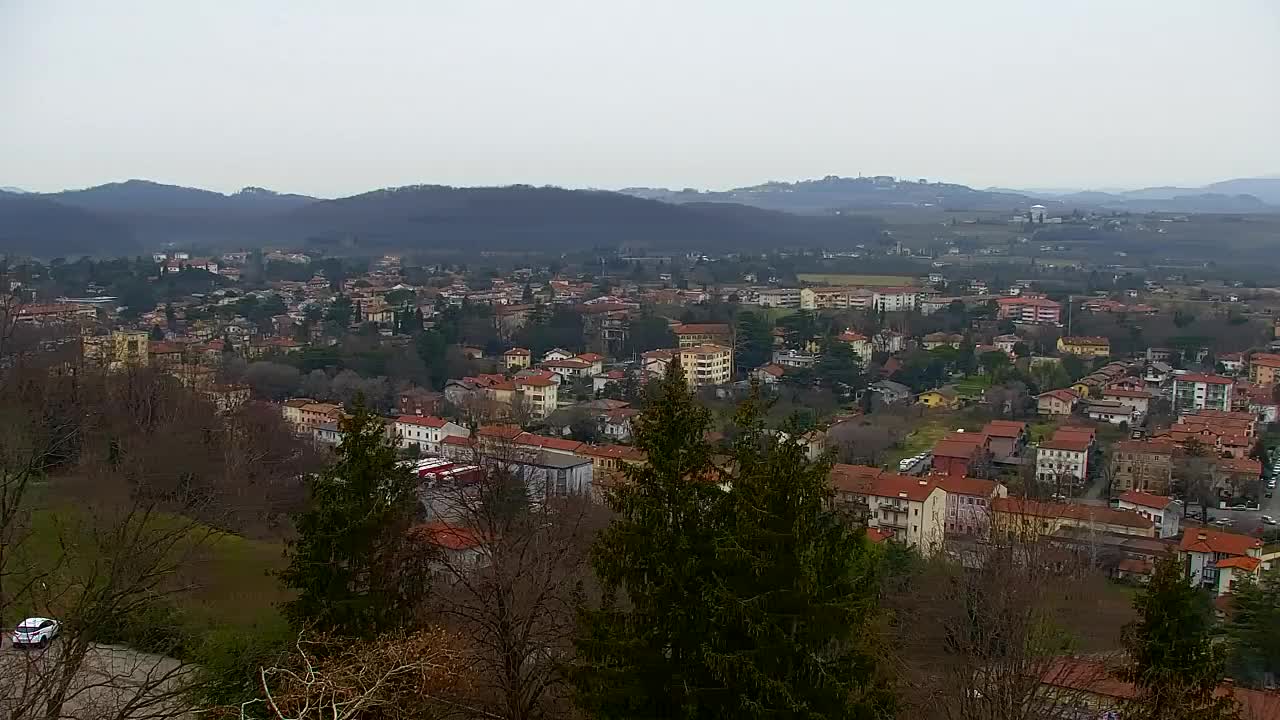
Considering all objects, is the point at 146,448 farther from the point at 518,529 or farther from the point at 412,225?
the point at 412,225

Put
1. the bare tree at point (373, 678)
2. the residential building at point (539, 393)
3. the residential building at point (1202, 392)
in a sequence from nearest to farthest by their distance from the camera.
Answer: the bare tree at point (373, 678) < the residential building at point (539, 393) < the residential building at point (1202, 392)

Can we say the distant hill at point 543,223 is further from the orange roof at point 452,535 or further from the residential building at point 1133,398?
the orange roof at point 452,535

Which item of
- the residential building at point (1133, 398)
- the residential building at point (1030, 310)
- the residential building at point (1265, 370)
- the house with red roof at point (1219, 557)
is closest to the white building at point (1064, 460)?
the house with red roof at point (1219, 557)

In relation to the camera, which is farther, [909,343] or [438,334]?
[909,343]

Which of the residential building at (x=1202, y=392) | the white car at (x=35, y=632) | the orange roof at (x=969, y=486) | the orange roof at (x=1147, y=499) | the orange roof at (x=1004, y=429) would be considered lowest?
the residential building at (x=1202, y=392)

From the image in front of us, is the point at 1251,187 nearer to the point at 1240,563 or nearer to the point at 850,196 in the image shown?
the point at 850,196

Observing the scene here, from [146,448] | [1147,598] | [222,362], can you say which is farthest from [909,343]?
[1147,598]
